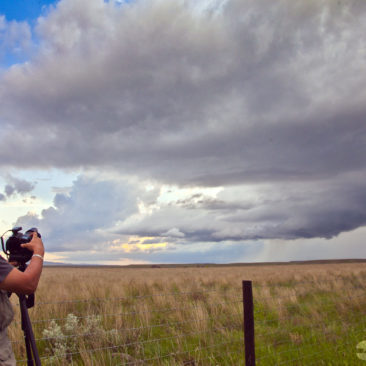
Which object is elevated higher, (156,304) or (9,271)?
(9,271)

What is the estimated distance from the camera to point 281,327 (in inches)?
333

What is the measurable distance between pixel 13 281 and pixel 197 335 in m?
5.62

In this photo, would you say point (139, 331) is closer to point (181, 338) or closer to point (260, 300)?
point (181, 338)

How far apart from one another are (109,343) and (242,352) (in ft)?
7.82

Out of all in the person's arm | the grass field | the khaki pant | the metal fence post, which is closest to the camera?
the person's arm

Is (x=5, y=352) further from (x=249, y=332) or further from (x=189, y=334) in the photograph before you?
(x=189, y=334)

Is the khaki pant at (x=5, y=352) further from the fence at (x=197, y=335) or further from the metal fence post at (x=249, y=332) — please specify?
the metal fence post at (x=249, y=332)

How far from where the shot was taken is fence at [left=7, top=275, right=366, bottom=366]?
231 inches

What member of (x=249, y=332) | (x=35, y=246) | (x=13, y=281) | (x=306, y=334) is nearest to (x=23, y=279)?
(x=13, y=281)

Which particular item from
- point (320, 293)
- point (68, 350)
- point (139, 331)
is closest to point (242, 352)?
point (139, 331)

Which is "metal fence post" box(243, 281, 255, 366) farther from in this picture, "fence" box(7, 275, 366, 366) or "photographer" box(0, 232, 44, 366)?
"photographer" box(0, 232, 44, 366)

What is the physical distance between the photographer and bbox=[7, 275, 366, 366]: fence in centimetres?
173

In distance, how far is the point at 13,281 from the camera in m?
2.38

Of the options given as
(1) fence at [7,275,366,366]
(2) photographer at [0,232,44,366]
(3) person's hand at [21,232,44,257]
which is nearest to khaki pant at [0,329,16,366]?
(2) photographer at [0,232,44,366]
